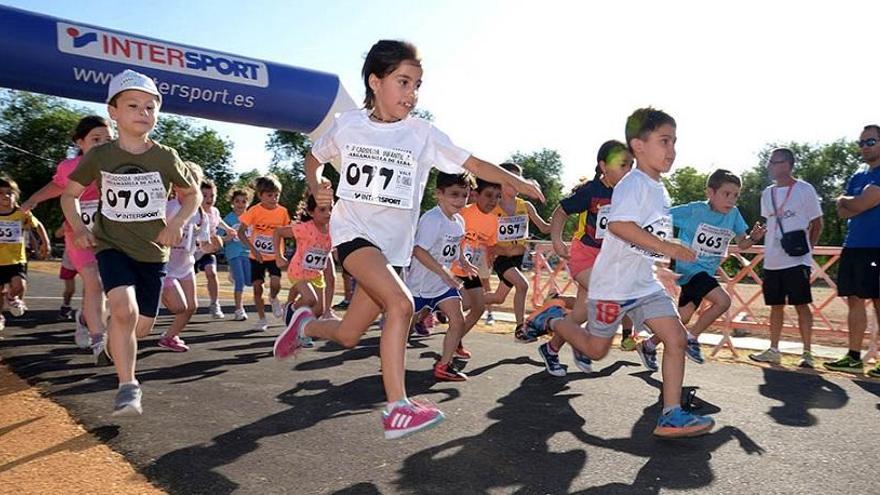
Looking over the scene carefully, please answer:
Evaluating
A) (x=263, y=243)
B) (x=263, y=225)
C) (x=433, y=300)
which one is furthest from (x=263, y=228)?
(x=433, y=300)

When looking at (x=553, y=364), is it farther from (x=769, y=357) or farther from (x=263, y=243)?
(x=263, y=243)

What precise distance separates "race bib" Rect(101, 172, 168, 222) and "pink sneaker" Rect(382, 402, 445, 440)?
2177mm

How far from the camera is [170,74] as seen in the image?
7664mm

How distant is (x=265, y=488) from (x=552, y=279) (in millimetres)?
10767

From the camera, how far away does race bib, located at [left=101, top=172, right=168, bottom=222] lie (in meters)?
4.15

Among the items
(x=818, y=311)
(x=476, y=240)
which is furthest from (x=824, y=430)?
(x=818, y=311)

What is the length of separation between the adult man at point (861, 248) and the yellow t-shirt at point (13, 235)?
9.39 meters

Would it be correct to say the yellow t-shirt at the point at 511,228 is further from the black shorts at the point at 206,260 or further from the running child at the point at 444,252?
the black shorts at the point at 206,260

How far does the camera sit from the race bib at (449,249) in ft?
20.5

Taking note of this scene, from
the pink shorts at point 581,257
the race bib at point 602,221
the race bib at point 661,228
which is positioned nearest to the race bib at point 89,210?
the pink shorts at point 581,257

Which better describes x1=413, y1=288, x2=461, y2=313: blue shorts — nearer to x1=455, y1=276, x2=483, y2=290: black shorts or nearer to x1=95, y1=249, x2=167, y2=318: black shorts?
x1=455, y1=276, x2=483, y2=290: black shorts

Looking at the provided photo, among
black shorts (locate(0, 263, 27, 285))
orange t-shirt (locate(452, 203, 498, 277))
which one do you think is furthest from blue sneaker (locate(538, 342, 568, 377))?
black shorts (locate(0, 263, 27, 285))

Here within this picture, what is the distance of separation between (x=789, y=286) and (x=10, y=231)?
9.21 meters

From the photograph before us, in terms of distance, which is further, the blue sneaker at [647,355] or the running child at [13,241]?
the running child at [13,241]
